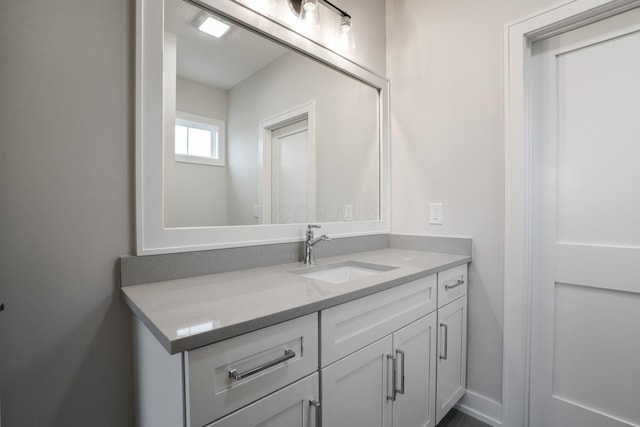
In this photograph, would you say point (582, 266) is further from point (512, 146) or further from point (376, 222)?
point (376, 222)

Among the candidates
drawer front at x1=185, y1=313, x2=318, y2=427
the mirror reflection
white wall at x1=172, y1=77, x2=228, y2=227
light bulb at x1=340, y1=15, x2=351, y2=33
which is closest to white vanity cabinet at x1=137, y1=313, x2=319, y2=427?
drawer front at x1=185, y1=313, x2=318, y2=427

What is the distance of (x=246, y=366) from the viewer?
2.40 ft

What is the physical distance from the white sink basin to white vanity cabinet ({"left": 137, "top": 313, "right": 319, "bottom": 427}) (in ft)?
1.94

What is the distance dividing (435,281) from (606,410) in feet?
3.07

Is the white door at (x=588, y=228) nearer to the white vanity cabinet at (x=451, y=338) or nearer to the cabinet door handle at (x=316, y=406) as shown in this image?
A: the white vanity cabinet at (x=451, y=338)

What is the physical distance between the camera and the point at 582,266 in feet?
4.60

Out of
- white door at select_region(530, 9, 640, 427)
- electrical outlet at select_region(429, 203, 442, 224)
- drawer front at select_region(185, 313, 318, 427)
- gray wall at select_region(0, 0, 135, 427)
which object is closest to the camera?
drawer front at select_region(185, 313, 318, 427)

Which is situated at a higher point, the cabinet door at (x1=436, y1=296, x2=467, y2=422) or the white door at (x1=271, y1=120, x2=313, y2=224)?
the white door at (x1=271, y1=120, x2=313, y2=224)

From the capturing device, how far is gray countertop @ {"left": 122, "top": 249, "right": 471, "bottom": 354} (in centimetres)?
67

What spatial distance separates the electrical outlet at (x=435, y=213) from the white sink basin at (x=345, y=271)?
0.57 m

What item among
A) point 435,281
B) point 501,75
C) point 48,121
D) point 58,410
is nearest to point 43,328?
point 58,410

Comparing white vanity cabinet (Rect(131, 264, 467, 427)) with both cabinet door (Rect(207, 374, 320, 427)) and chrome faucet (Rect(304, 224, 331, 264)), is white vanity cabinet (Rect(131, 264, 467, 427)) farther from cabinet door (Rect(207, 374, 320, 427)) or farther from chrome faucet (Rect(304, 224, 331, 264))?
chrome faucet (Rect(304, 224, 331, 264))

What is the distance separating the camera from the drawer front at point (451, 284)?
4.83 ft

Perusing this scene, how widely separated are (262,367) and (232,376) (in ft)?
0.25
